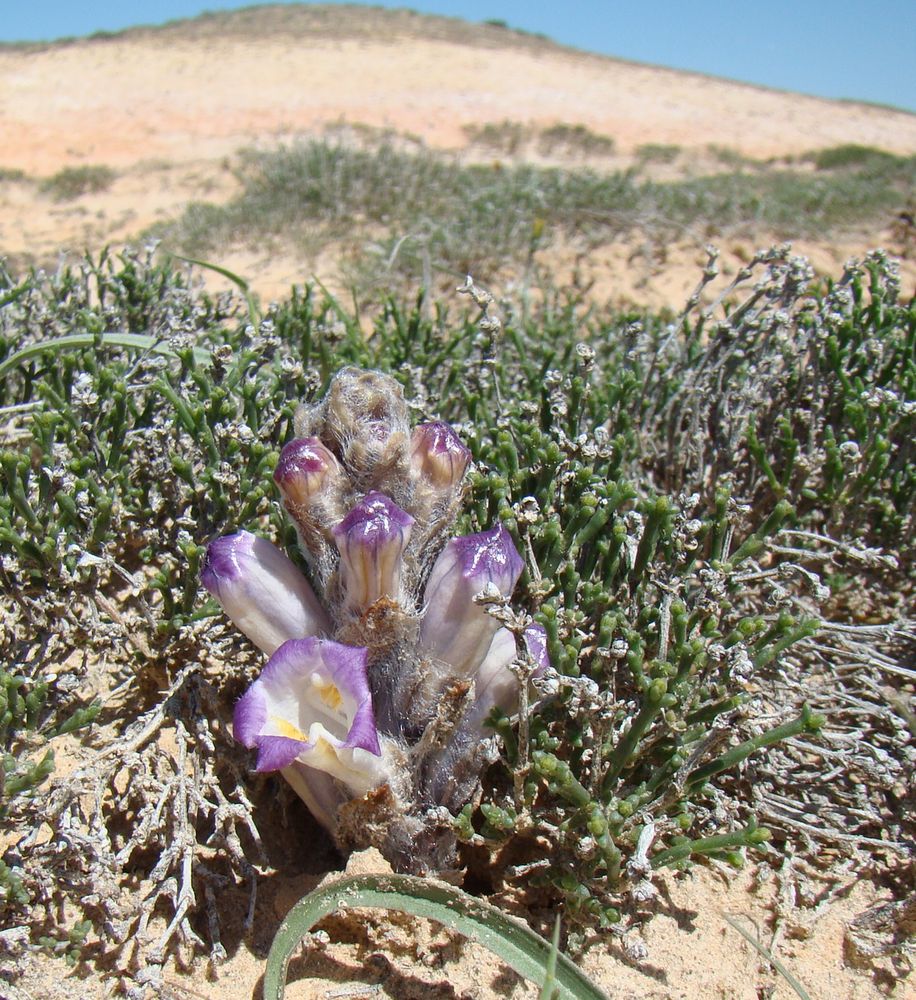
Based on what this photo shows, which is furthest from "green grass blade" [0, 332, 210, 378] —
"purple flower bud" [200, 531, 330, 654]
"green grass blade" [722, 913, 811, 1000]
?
"green grass blade" [722, 913, 811, 1000]

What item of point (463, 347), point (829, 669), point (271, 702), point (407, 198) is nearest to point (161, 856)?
point (271, 702)

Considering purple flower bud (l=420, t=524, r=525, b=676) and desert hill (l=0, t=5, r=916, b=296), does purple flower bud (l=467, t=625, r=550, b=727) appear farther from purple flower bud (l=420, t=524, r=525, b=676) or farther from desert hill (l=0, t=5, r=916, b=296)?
desert hill (l=0, t=5, r=916, b=296)

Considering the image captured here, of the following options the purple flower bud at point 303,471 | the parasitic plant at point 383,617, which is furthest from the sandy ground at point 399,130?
the purple flower bud at point 303,471

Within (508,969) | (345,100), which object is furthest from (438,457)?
(345,100)

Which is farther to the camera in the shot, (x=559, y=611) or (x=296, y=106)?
(x=296, y=106)

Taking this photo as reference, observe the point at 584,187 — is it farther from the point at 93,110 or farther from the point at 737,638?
the point at 93,110

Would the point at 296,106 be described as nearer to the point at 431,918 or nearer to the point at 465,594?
the point at 465,594

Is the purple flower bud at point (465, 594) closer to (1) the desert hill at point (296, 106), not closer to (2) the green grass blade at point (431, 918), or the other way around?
(2) the green grass blade at point (431, 918)
